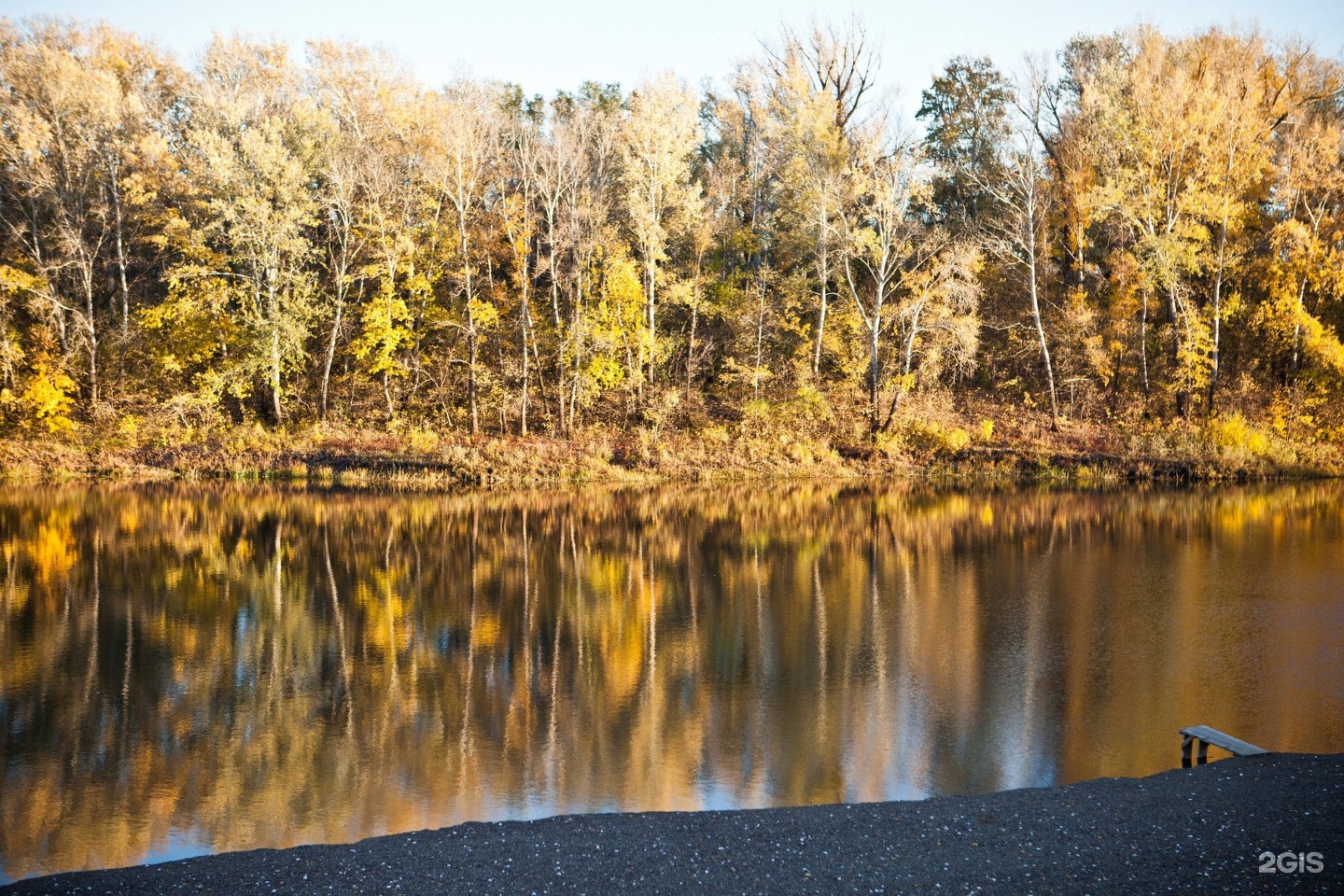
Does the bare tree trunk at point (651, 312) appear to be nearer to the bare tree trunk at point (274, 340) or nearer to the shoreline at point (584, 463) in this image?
the shoreline at point (584, 463)

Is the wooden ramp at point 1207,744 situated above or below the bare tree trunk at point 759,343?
below

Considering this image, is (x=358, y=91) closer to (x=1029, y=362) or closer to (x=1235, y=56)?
(x=1029, y=362)

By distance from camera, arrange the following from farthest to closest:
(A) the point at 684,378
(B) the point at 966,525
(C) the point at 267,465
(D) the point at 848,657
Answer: (A) the point at 684,378
(C) the point at 267,465
(B) the point at 966,525
(D) the point at 848,657

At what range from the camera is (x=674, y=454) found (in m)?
36.7

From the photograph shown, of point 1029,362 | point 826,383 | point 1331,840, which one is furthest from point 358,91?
point 1331,840

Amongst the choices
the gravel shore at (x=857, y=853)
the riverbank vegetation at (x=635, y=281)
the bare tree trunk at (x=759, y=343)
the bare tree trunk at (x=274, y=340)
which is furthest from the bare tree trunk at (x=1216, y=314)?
the bare tree trunk at (x=274, y=340)

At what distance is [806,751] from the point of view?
34.0ft

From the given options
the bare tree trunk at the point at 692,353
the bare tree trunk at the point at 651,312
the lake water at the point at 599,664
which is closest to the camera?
the lake water at the point at 599,664

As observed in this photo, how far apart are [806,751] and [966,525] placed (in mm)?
16873

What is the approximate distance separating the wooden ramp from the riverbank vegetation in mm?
26479

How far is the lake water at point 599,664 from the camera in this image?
9438 millimetres

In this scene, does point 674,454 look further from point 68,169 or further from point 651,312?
point 68,169

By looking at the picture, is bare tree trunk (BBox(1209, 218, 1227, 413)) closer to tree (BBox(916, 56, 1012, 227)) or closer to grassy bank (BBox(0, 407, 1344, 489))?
grassy bank (BBox(0, 407, 1344, 489))

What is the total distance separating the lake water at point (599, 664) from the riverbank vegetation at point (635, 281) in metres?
11.6
